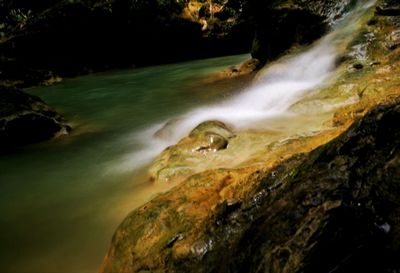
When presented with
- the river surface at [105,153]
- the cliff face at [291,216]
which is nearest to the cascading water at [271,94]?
the river surface at [105,153]

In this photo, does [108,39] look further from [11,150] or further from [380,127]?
[380,127]

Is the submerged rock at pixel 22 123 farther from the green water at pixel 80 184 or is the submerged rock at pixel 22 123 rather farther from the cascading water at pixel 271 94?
the cascading water at pixel 271 94

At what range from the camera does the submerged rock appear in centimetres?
943

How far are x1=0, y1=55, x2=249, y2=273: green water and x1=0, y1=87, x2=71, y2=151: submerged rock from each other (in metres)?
0.48

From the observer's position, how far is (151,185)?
582 cm

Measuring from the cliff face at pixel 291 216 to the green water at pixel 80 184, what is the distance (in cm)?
113

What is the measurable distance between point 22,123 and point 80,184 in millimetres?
3995

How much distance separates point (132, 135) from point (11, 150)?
286 cm

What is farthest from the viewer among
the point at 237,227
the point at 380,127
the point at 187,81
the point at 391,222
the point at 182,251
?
the point at 187,81

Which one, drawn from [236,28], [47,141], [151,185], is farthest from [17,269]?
[236,28]

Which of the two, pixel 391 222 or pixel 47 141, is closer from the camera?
pixel 391 222

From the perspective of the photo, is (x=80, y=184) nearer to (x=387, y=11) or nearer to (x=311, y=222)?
(x=311, y=222)

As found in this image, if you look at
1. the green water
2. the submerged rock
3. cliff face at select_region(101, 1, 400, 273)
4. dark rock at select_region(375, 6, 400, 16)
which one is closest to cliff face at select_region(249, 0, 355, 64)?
dark rock at select_region(375, 6, 400, 16)

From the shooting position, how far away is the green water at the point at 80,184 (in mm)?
4648
